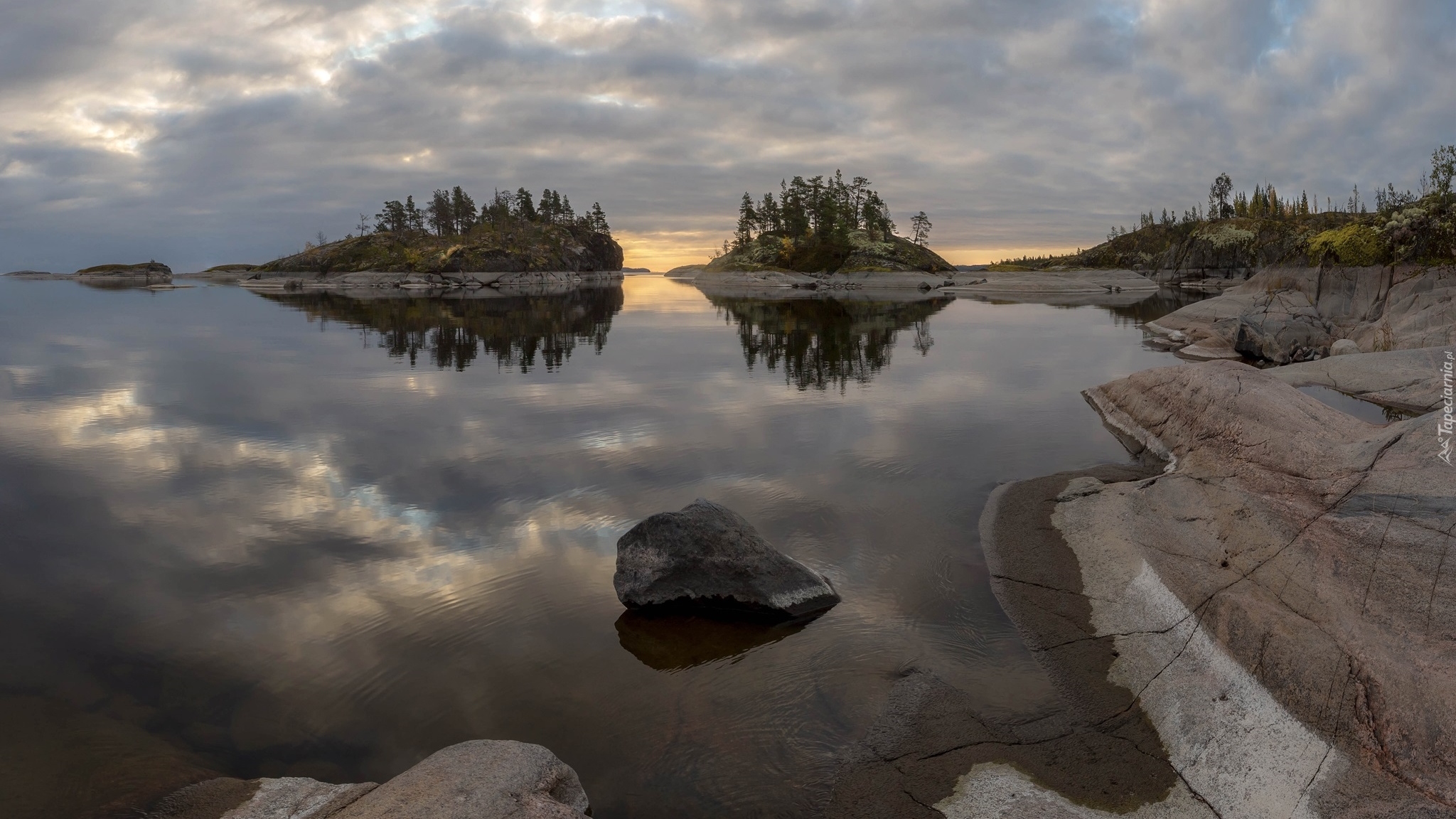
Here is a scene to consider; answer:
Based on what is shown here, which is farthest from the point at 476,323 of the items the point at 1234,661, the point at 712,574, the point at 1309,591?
the point at 1309,591

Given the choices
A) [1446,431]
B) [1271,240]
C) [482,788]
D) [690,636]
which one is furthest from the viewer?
[1271,240]

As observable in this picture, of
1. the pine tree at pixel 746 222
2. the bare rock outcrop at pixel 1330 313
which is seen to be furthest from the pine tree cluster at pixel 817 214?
the bare rock outcrop at pixel 1330 313

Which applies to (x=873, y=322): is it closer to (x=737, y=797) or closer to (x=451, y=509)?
(x=451, y=509)

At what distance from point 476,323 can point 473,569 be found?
50389 millimetres

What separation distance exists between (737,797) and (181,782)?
5.70m

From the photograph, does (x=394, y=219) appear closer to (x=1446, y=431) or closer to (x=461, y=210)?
(x=461, y=210)

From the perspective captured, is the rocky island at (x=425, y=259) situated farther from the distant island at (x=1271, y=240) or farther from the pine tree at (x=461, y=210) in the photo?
the distant island at (x=1271, y=240)

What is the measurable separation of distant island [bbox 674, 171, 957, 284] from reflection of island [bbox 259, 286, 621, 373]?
55.0 meters

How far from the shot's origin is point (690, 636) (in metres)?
10.6

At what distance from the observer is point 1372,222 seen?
38562mm

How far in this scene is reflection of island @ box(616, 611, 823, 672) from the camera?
10.1m

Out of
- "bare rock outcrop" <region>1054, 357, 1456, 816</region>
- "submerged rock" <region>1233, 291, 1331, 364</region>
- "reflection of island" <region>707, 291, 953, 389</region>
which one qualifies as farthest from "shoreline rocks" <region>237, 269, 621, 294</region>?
"bare rock outcrop" <region>1054, 357, 1456, 816</region>

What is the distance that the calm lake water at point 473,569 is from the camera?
824 centimetres

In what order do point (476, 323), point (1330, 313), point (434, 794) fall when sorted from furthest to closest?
point (476, 323) < point (1330, 313) < point (434, 794)
